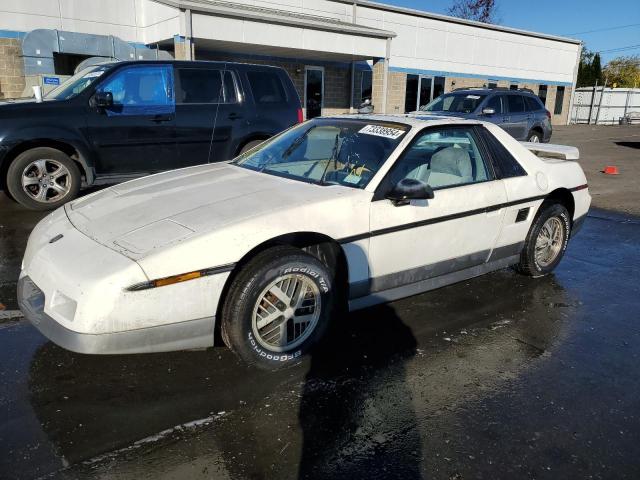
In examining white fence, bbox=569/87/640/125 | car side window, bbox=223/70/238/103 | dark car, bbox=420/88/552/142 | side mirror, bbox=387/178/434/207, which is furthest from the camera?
white fence, bbox=569/87/640/125

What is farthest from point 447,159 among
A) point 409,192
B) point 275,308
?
point 275,308

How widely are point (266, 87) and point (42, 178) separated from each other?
10.8ft

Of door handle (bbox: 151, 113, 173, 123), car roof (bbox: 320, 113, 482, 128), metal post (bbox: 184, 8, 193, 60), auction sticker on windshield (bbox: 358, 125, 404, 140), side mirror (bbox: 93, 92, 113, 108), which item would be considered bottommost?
door handle (bbox: 151, 113, 173, 123)

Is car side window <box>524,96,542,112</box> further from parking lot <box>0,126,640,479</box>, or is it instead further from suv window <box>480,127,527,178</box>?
parking lot <box>0,126,640,479</box>

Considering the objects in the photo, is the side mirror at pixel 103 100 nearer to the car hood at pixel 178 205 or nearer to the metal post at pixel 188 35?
the car hood at pixel 178 205

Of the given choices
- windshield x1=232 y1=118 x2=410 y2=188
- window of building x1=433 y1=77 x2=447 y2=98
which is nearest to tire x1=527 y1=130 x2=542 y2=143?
windshield x1=232 y1=118 x2=410 y2=188

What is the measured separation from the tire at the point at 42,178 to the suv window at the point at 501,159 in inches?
201

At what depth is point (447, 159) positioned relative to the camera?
405cm

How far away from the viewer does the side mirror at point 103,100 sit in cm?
654

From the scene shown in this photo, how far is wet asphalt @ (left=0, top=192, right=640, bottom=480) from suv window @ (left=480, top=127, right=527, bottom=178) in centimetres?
112

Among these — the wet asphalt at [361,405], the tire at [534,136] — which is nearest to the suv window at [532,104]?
the tire at [534,136]

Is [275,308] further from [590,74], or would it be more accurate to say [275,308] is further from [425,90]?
[590,74]

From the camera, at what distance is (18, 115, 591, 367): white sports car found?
8.65ft

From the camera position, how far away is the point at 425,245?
3607 millimetres
